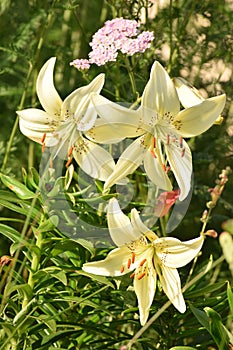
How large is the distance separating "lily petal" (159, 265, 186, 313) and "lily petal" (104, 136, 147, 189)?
4.8 inches

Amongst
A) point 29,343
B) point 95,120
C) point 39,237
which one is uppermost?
point 95,120

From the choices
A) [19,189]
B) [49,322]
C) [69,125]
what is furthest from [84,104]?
[49,322]

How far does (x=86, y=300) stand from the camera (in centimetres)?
108

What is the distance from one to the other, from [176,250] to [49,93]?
25 cm

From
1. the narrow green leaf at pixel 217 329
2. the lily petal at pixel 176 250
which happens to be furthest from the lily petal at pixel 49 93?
the narrow green leaf at pixel 217 329

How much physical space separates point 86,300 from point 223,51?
687 mm

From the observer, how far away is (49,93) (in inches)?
42.1

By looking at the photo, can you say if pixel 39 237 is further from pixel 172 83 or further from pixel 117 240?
pixel 172 83

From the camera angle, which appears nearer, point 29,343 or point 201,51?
point 29,343

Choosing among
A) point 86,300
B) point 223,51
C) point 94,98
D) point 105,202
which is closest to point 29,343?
point 86,300

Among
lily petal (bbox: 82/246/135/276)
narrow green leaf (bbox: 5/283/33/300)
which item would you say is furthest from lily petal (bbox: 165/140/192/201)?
narrow green leaf (bbox: 5/283/33/300)

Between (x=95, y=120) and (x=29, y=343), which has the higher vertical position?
(x=95, y=120)

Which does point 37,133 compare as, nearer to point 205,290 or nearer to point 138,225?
point 138,225

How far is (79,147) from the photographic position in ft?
3.48
